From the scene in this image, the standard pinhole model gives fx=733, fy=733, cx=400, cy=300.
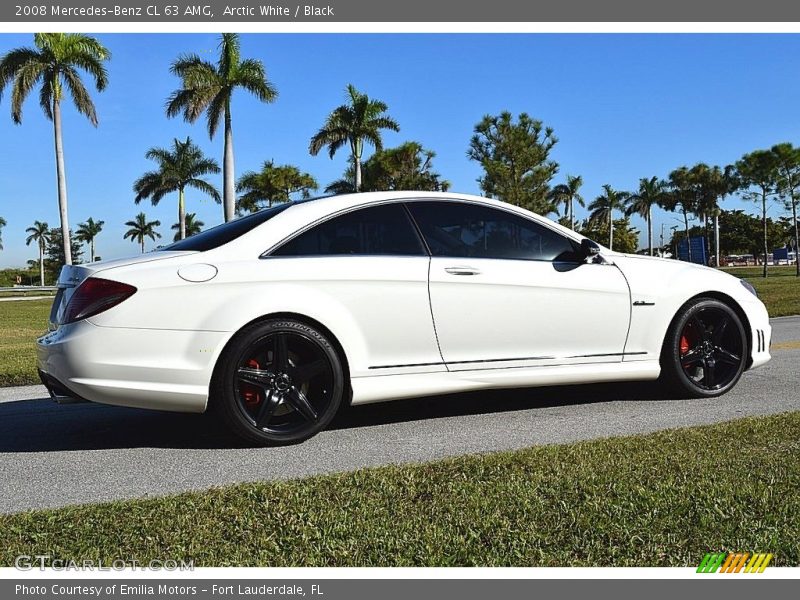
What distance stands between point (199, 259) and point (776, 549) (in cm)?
313

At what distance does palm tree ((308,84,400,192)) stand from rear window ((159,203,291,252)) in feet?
110

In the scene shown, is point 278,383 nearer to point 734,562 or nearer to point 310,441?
point 310,441

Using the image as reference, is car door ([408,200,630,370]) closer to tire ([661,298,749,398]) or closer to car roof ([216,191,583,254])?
Result: car roof ([216,191,583,254])

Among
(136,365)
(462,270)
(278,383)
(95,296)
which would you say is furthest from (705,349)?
(95,296)

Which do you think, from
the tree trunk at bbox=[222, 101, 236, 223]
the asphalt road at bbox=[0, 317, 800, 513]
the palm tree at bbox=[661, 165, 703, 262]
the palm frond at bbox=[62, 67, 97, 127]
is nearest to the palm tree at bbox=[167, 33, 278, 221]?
the tree trunk at bbox=[222, 101, 236, 223]

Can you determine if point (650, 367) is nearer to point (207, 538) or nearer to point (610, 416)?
point (610, 416)

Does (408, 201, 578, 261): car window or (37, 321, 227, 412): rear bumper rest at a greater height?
(408, 201, 578, 261): car window

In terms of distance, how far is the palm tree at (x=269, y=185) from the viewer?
175ft

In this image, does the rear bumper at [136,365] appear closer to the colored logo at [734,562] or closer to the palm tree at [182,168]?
the colored logo at [734,562]

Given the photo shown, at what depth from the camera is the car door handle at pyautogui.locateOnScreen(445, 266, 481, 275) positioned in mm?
4629

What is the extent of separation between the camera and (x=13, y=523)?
2.87m

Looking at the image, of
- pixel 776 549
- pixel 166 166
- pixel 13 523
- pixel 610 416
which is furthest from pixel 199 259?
pixel 166 166

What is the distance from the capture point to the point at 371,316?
4395 mm
